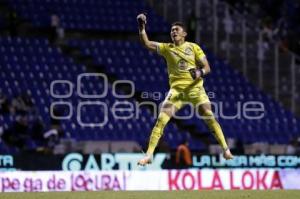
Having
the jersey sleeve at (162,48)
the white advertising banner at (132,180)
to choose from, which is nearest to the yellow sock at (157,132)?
the jersey sleeve at (162,48)

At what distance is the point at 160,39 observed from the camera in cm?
3031

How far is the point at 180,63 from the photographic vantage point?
44.3 ft

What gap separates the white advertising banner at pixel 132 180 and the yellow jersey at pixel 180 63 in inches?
227

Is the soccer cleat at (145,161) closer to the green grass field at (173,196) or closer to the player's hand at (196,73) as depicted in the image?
the green grass field at (173,196)

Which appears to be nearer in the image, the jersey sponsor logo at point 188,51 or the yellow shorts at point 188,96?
the yellow shorts at point 188,96

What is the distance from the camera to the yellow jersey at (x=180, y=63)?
13.5 metres

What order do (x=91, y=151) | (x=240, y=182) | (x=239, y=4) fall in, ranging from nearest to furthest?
(x=240, y=182) → (x=91, y=151) → (x=239, y=4)

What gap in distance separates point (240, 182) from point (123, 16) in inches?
455

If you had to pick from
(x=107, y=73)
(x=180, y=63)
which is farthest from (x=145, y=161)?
(x=107, y=73)

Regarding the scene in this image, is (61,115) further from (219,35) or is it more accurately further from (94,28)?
(219,35)

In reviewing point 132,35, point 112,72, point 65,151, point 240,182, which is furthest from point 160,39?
point 240,182

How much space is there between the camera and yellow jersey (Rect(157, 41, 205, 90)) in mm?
13484

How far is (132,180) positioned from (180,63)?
613 centimetres

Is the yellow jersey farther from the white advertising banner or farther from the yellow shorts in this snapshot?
the white advertising banner
